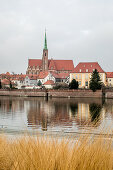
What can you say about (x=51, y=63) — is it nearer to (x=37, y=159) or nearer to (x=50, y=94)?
(x=50, y=94)

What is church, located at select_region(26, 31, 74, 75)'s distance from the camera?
107 m

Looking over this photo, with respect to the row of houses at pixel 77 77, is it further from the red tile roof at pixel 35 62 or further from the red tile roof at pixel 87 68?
the red tile roof at pixel 35 62

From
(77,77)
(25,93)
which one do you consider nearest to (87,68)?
(77,77)

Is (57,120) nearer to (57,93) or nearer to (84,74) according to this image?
(57,93)

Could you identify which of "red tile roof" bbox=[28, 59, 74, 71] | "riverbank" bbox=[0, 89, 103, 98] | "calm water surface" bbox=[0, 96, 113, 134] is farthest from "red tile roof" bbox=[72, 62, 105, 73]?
"calm water surface" bbox=[0, 96, 113, 134]

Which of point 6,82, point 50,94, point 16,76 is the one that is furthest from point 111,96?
point 16,76

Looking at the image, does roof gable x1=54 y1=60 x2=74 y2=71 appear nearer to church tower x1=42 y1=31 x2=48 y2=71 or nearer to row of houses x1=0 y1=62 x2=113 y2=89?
church tower x1=42 y1=31 x2=48 y2=71

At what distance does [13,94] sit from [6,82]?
1365 inches

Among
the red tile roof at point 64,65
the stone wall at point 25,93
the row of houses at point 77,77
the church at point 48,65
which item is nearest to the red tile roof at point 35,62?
the church at point 48,65

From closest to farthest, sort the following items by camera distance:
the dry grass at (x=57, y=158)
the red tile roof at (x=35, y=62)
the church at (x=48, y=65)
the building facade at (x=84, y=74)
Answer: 1. the dry grass at (x=57, y=158)
2. the building facade at (x=84, y=74)
3. the church at (x=48, y=65)
4. the red tile roof at (x=35, y=62)

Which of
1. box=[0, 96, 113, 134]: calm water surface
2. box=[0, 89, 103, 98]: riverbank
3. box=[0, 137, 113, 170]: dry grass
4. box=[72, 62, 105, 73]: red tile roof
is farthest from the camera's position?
box=[72, 62, 105, 73]: red tile roof

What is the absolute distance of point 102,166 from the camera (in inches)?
142

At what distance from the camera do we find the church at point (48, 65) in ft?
350

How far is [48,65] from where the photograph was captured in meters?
112
